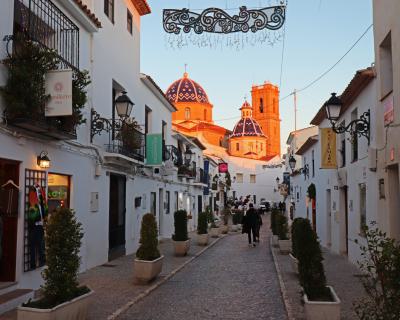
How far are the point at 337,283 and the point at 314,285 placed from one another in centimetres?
369

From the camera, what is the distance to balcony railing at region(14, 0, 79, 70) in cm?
838

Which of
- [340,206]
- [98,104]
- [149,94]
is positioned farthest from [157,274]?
[149,94]

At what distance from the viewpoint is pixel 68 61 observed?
10211 millimetres

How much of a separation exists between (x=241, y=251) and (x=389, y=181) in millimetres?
8660

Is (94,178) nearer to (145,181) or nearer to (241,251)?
(145,181)

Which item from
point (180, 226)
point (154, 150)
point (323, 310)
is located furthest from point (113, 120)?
point (323, 310)

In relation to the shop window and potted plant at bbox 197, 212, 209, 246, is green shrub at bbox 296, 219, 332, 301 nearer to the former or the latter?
the shop window

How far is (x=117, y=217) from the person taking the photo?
14.6 metres

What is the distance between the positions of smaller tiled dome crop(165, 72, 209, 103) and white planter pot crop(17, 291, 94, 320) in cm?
5908

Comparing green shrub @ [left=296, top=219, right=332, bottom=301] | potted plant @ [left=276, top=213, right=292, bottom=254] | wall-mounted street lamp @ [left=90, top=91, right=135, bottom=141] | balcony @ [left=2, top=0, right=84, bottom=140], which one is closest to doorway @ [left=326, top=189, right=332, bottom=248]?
potted plant @ [left=276, top=213, right=292, bottom=254]

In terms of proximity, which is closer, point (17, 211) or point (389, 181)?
point (17, 211)

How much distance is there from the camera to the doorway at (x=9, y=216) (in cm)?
812

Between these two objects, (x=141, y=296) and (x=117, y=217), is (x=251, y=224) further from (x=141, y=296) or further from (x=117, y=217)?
(x=141, y=296)

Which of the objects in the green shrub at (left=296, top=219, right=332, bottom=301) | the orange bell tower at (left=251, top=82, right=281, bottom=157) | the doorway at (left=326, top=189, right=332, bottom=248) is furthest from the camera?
the orange bell tower at (left=251, top=82, right=281, bottom=157)
